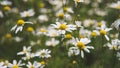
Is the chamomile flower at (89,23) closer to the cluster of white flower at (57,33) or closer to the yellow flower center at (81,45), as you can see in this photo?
the cluster of white flower at (57,33)

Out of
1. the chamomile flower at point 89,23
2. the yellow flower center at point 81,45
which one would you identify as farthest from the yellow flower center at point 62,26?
the chamomile flower at point 89,23

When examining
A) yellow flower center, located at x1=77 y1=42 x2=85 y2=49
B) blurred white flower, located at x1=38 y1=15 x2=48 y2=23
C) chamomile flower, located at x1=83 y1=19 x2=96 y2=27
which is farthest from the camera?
blurred white flower, located at x1=38 y1=15 x2=48 y2=23

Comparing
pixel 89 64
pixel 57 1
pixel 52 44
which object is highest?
pixel 57 1

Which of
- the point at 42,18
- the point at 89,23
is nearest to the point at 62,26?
the point at 89,23

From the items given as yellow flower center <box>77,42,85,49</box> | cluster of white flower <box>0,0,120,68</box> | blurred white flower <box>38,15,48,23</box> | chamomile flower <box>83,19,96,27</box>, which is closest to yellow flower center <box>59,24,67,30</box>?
cluster of white flower <box>0,0,120,68</box>

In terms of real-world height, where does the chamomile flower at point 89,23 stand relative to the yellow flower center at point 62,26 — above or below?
below

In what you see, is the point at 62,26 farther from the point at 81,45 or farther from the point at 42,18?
the point at 42,18

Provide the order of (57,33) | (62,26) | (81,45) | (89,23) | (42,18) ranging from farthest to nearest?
(42,18) < (89,23) < (57,33) < (62,26) < (81,45)

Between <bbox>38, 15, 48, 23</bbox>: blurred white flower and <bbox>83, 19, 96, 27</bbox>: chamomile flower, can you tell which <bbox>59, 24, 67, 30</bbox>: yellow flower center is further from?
<bbox>38, 15, 48, 23</bbox>: blurred white flower

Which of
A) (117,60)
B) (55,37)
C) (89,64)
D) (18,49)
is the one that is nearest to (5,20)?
(18,49)

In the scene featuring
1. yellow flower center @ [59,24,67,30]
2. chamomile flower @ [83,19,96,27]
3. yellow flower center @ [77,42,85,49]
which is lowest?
chamomile flower @ [83,19,96,27]

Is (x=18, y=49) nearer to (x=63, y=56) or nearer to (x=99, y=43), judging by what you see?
(x=63, y=56)
